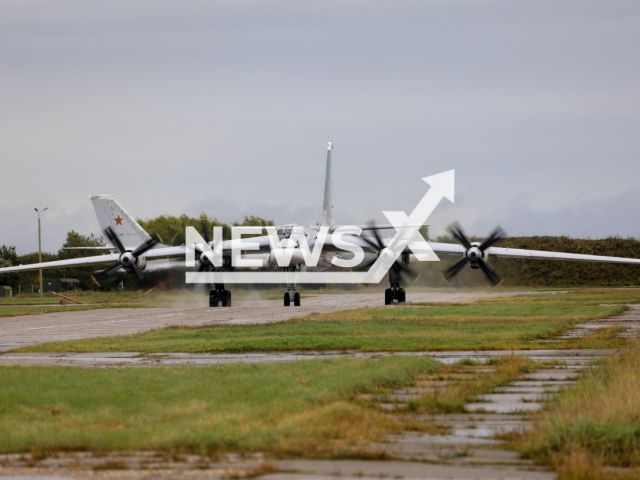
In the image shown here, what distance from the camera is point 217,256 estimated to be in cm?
3859

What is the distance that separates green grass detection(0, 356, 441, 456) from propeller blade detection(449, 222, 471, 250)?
2539 centimetres

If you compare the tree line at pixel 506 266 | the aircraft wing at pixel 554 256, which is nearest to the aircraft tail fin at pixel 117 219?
the tree line at pixel 506 266

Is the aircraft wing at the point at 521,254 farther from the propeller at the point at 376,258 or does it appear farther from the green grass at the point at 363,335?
the green grass at the point at 363,335

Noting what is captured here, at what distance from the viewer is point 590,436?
7.17 m

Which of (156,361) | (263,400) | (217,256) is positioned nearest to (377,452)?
(263,400)

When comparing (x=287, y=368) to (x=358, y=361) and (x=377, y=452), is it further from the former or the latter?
(x=377, y=452)

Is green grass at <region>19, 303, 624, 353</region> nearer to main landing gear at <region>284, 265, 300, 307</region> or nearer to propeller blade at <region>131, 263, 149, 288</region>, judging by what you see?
main landing gear at <region>284, 265, 300, 307</region>

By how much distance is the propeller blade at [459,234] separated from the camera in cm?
3856

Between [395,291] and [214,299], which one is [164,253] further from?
[395,291]

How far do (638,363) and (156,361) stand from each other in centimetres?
819

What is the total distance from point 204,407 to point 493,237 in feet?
96.7

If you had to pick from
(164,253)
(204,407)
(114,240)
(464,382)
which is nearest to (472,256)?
(164,253)

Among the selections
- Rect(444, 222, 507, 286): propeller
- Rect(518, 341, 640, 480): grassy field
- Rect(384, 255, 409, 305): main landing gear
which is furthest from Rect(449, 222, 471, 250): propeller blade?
Rect(518, 341, 640, 480): grassy field

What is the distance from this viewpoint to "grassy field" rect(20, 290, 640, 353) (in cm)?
1731
